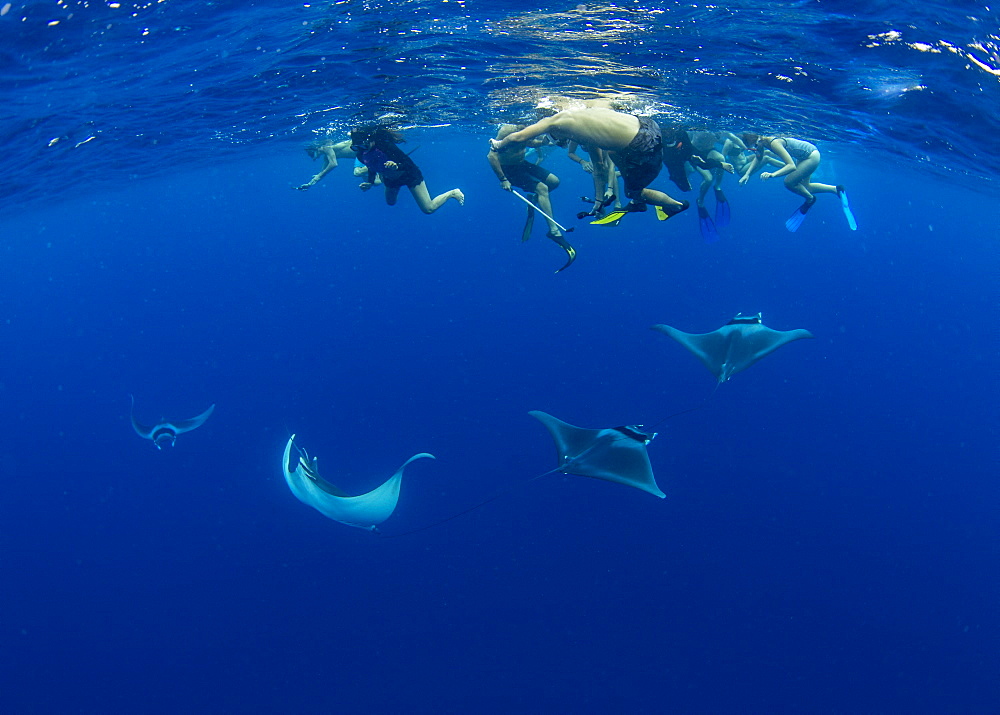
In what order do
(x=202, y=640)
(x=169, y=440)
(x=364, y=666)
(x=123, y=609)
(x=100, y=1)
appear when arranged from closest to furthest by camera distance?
(x=100, y=1)
(x=169, y=440)
(x=364, y=666)
(x=202, y=640)
(x=123, y=609)

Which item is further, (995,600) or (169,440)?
(995,600)

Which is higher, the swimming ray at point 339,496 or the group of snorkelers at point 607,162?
the group of snorkelers at point 607,162

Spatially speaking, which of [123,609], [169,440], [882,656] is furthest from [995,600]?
[123,609]

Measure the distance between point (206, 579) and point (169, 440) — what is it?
835cm

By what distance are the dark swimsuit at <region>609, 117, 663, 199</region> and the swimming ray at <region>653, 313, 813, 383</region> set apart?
233cm

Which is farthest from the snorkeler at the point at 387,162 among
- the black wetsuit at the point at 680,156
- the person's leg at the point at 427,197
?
the black wetsuit at the point at 680,156

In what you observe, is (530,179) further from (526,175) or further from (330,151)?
(330,151)

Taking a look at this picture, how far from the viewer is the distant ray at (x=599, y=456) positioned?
22.7ft

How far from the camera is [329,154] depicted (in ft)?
45.4

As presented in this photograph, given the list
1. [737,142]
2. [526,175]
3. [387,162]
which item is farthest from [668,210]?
[737,142]

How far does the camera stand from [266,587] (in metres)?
15.3

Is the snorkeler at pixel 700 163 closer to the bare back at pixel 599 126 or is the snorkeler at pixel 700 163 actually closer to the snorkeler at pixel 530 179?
the snorkeler at pixel 530 179

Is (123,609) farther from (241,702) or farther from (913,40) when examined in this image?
(913,40)

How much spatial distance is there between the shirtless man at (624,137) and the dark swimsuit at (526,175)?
8.83ft
